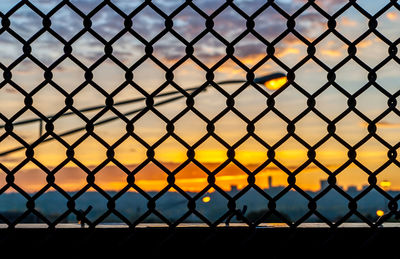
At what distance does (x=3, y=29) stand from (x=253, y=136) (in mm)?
1300

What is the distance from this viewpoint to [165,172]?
106 inches

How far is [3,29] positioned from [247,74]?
1.19m

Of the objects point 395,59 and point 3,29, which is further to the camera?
point 395,59

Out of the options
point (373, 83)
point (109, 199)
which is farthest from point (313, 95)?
point (109, 199)

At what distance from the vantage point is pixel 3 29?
270 centimetres

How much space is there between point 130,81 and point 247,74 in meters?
0.57

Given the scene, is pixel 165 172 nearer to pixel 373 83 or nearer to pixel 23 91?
pixel 23 91

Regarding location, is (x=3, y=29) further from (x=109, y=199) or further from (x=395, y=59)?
(x=395, y=59)

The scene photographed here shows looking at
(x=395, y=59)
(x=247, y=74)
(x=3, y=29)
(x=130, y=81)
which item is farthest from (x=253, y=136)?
(x=3, y=29)
